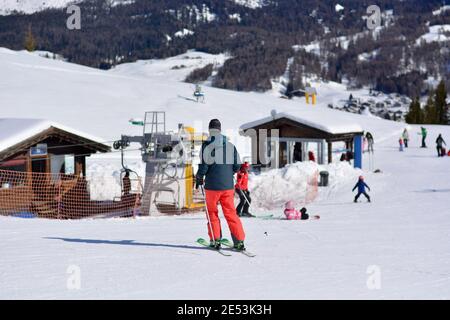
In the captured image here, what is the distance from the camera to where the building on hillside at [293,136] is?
2611 cm

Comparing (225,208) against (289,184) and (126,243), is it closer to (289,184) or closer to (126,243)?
(126,243)

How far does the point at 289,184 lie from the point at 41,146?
7.86m

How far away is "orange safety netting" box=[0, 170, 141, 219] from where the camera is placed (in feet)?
54.2

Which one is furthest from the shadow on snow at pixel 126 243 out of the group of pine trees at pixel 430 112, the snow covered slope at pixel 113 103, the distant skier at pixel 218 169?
the group of pine trees at pixel 430 112

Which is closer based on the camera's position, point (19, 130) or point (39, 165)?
point (19, 130)

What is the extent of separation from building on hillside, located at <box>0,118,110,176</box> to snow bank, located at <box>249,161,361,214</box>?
5655mm

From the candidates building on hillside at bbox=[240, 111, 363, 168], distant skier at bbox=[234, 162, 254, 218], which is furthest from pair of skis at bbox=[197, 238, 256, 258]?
building on hillside at bbox=[240, 111, 363, 168]

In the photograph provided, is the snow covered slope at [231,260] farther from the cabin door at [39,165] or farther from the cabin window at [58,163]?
the cabin window at [58,163]

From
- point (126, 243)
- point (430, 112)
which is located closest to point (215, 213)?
point (126, 243)

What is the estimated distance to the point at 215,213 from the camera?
720cm

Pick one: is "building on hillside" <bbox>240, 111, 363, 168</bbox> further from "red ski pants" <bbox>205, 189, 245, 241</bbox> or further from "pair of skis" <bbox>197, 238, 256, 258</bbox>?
"red ski pants" <bbox>205, 189, 245, 241</bbox>

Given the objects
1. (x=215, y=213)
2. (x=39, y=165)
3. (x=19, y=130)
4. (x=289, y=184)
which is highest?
(x=19, y=130)

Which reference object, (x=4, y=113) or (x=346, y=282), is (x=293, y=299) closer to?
(x=346, y=282)

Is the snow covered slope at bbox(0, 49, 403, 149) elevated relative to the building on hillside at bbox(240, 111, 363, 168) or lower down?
elevated
